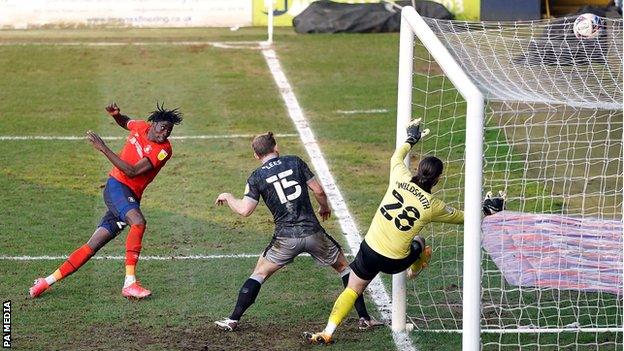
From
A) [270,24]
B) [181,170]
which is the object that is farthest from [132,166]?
[270,24]

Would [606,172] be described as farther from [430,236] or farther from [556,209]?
[430,236]

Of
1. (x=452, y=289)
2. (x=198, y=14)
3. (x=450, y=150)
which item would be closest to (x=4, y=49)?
(x=198, y=14)

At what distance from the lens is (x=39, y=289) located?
11133mm

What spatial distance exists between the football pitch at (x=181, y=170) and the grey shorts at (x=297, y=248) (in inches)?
23.8

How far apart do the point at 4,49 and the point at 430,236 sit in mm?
12721

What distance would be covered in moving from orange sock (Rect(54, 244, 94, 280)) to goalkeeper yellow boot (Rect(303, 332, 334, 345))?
7.38 feet

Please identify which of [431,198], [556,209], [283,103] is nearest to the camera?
[431,198]

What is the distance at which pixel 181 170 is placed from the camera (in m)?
16.0

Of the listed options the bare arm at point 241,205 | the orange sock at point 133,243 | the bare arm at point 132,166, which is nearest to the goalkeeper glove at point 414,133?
the bare arm at point 241,205

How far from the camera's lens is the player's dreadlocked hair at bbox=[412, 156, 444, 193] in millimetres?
9617

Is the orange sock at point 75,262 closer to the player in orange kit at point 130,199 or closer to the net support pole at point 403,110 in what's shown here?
the player in orange kit at point 130,199

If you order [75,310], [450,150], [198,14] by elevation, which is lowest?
[198,14]

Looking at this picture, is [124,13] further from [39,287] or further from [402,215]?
[402,215]

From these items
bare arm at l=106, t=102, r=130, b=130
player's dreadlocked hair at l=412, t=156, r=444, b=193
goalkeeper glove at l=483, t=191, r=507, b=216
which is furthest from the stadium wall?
goalkeeper glove at l=483, t=191, r=507, b=216
